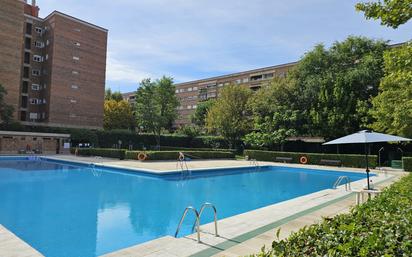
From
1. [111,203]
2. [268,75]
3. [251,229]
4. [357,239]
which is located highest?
[268,75]

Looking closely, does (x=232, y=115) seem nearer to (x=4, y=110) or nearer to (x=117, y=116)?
(x=117, y=116)

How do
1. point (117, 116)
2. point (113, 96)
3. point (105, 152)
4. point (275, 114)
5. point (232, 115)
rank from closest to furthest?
point (105, 152) → point (275, 114) → point (232, 115) → point (117, 116) → point (113, 96)

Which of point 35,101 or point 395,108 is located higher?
point 35,101

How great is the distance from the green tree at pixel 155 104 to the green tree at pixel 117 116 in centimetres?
1093

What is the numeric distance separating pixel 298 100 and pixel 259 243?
3002 cm

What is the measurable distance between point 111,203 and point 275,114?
25.0 m

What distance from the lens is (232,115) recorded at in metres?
39.4

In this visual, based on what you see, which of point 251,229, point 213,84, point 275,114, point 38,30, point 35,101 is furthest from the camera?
point 213,84

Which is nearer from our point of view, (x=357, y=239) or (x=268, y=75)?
(x=357, y=239)

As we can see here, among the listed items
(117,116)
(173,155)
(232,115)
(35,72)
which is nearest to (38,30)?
(35,72)

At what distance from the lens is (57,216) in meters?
8.76

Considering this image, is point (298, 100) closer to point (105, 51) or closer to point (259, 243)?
point (259, 243)

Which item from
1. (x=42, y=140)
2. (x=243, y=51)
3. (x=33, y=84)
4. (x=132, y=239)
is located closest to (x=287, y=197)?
(x=132, y=239)

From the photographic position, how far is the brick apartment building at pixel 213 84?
60.4m
